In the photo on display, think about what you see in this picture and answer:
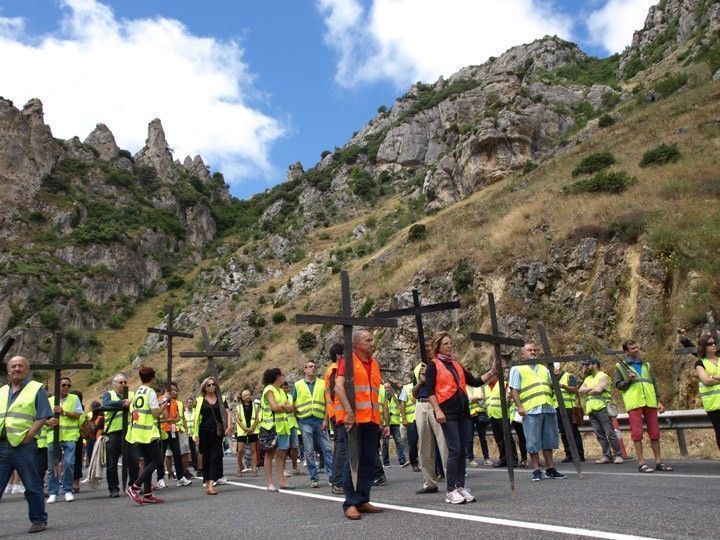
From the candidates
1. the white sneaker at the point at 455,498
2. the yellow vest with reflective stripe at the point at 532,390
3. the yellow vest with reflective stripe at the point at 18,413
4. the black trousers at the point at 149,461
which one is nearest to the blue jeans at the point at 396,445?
the yellow vest with reflective stripe at the point at 532,390

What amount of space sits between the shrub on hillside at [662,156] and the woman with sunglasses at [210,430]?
2130 centimetres

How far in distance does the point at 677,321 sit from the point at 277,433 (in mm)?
10745

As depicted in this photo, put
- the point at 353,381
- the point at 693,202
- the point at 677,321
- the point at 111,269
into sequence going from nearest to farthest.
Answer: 1. the point at 353,381
2. the point at 677,321
3. the point at 693,202
4. the point at 111,269

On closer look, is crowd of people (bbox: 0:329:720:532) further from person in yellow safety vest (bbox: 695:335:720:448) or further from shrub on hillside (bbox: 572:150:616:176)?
shrub on hillside (bbox: 572:150:616:176)

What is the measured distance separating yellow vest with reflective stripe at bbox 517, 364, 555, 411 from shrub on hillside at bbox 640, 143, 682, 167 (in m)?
18.6

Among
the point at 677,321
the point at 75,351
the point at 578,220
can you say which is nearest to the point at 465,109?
the point at 75,351

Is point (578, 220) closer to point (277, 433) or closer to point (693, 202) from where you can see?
point (693, 202)

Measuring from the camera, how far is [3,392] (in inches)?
261

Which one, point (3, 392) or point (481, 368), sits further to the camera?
point (481, 368)

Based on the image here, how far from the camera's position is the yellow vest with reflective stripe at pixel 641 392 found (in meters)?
8.91

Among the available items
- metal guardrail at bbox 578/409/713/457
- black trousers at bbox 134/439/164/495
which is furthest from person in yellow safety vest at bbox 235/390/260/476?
metal guardrail at bbox 578/409/713/457

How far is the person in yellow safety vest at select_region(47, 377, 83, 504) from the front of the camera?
33.6 feet

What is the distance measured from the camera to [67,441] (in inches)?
419

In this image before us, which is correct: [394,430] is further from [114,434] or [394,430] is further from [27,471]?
[27,471]
